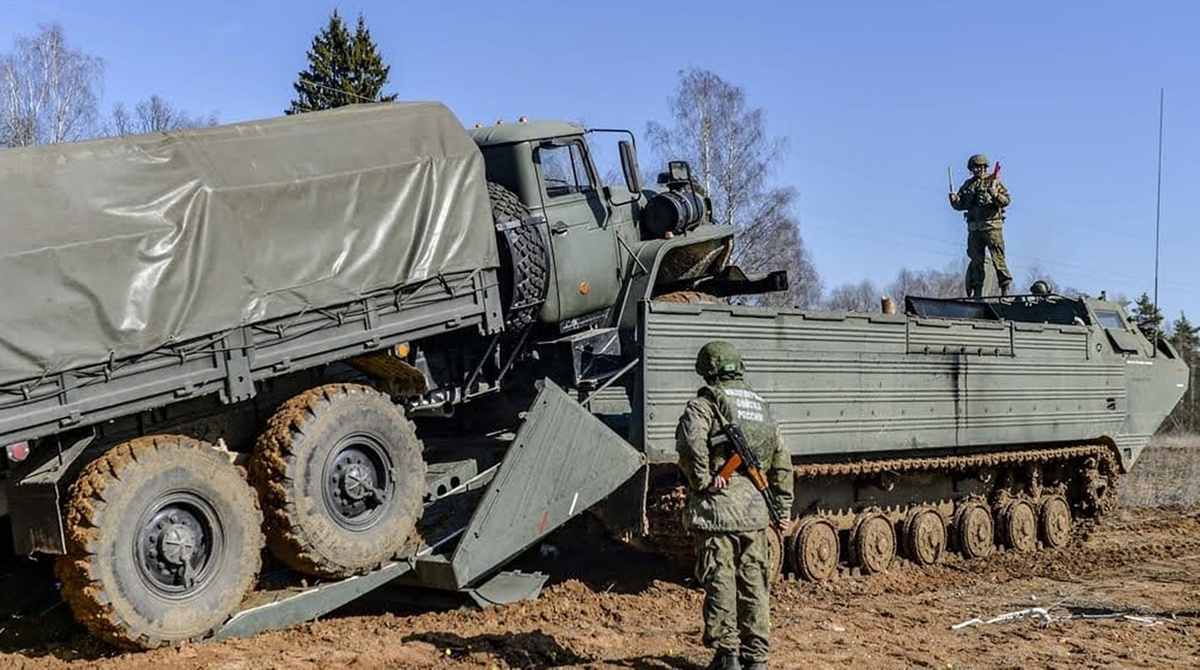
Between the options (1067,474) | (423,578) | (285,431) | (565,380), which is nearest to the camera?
(285,431)

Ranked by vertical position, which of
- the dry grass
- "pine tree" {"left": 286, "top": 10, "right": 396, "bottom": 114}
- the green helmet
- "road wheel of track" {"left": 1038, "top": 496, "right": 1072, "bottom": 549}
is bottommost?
the dry grass

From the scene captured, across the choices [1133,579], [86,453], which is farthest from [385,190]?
[1133,579]

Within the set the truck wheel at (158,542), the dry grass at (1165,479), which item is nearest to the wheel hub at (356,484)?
the truck wheel at (158,542)

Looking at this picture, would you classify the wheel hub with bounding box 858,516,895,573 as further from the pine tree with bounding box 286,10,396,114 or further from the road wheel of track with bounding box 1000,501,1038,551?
the pine tree with bounding box 286,10,396,114

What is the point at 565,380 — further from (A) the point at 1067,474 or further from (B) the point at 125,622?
(A) the point at 1067,474

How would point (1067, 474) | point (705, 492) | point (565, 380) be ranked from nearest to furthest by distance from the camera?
point (705, 492), point (565, 380), point (1067, 474)

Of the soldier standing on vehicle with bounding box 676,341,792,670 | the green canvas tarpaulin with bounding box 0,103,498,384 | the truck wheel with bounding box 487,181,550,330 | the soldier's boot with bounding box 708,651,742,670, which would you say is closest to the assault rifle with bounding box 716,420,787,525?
the soldier standing on vehicle with bounding box 676,341,792,670

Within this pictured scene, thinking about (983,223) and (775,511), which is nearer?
(775,511)

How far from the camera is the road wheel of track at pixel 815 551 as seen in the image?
10.5 meters

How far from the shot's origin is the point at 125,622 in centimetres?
696

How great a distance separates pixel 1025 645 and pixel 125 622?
208 inches

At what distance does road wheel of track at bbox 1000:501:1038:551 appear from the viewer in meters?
12.7

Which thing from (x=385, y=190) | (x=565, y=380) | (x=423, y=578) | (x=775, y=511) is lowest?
(x=423, y=578)

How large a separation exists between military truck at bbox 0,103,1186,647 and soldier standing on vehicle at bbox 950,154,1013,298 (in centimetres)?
338
